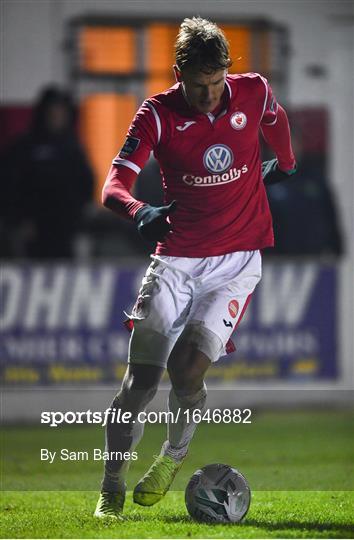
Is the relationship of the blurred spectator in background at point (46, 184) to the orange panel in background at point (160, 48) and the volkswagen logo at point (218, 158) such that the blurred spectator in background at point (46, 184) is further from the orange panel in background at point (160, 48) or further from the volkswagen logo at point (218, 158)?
the volkswagen logo at point (218, 158)

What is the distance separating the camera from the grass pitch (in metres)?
6.14

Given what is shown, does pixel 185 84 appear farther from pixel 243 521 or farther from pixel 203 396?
pixel 243 521

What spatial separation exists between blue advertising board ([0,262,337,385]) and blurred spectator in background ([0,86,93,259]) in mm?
236

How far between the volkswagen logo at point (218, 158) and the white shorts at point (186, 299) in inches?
17.5

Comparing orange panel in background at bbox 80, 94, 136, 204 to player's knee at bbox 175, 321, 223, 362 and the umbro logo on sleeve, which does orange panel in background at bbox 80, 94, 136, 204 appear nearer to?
the umbro logo on sleeve

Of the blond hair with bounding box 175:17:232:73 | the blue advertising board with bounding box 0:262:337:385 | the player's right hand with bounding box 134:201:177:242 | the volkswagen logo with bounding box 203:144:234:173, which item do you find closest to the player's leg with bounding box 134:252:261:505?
the volkswagen logo with bounding box 203:144:234:173

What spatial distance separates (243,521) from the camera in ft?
20.9

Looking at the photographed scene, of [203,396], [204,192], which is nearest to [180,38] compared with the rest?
[204,192]

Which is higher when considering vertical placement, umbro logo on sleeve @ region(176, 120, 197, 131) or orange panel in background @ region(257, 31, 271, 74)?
umbro logo on sleeve @ region(176, 120, 197, 131)

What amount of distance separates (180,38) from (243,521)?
90.8 inches

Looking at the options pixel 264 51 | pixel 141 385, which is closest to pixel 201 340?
pixel 141 385

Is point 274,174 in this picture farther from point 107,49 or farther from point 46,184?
point 46,184

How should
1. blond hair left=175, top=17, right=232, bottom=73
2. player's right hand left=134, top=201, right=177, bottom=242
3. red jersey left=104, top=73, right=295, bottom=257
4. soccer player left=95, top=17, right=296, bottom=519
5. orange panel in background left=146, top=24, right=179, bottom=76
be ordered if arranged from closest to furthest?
1. player's right hand left=134, top=201, right=177, bottom=242
2. blond hair left=175, top=17, right=232, bottom=73
3. soccer player left=95, top=17, right=296, bottom=519
4. red jersey left=104, top=73, right=295, bottom=257
5. orange panel in background left=146, top=24, right=179, bottom=76

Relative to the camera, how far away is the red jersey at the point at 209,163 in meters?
6.41
